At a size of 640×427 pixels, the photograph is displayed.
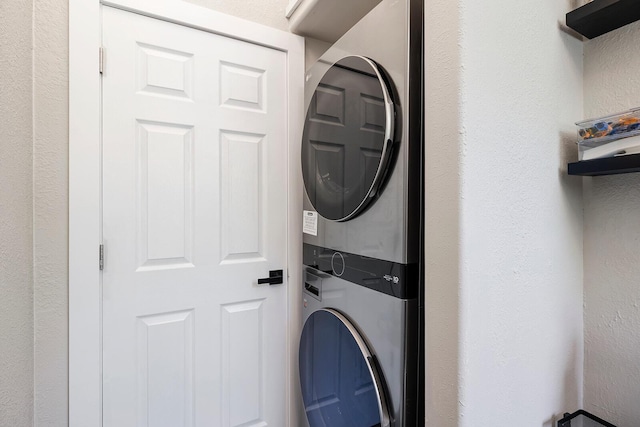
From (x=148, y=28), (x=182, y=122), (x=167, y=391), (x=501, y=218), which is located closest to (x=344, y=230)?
(x=501, y=218)

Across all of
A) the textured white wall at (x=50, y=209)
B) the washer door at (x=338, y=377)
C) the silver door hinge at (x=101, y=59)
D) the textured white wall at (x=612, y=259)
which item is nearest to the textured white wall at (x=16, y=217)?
the textured white wall at (x=50, y=209)

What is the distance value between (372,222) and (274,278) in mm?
716

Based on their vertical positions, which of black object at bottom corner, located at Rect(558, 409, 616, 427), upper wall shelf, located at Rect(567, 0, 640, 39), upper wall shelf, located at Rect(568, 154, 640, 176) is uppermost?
upper wall shelf, located at Rect(567, 0, 640, 39)

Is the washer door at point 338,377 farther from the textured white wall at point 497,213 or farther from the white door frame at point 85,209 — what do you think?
the white door frame at point 85,209

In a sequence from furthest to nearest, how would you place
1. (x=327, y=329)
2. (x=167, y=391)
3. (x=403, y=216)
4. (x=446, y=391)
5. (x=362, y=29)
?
1. (x=167, y=391)
2. (x=327, y=329)
3. (x=362, y=29)
4. (x=403, y=216)
5. (x=446, y=391)

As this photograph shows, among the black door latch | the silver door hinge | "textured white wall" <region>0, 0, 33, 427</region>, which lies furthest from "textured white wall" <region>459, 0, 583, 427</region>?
"textured white wall" <region>0, 0, 33, 427</region>

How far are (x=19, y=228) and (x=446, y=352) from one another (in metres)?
1.37

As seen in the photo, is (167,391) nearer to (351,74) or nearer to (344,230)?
(344,230)

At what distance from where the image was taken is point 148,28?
119cm

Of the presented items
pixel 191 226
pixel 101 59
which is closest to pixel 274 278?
pixel 191 226

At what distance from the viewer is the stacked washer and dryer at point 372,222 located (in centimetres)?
80

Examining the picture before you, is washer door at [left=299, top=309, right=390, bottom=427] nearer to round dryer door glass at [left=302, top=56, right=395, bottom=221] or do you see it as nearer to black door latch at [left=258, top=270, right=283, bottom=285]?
black door latch at [left=258, top=270, right=283, bottom=285]

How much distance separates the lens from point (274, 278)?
4.73ft

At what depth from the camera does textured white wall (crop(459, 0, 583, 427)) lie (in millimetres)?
667
